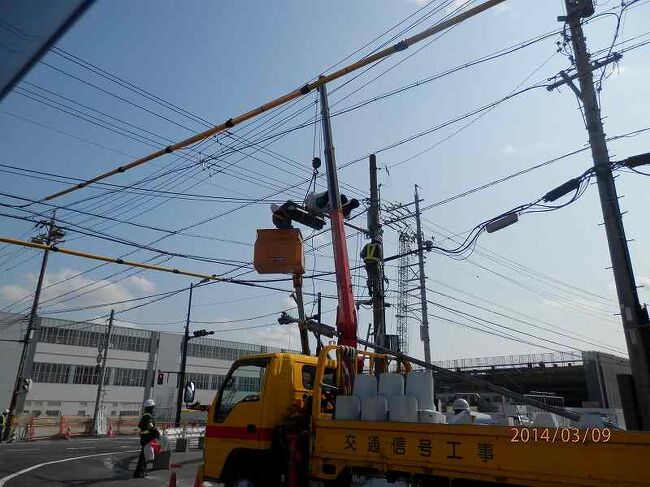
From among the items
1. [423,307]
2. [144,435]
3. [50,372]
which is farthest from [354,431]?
[50,372]

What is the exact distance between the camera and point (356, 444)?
6.26 metres

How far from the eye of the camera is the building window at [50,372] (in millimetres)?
45906

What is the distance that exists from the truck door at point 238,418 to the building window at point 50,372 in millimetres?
46370

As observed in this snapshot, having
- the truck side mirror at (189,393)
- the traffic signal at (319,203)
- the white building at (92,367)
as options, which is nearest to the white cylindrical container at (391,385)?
the truck side mirror at (189,393)

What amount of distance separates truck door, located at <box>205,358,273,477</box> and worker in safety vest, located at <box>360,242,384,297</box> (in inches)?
189

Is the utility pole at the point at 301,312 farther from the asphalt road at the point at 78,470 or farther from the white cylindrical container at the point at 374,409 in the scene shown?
the asphalt road at the point at 78,470

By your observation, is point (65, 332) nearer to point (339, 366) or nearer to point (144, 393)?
point (144, 393)

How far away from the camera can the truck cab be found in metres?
7.46

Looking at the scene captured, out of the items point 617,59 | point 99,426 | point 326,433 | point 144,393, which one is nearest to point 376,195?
point 617,59

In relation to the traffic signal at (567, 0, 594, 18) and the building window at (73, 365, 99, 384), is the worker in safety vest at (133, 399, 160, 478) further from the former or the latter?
the building window at (73, 365, 99, 384)

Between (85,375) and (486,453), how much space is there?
53.1m

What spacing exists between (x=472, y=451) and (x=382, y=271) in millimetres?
7578

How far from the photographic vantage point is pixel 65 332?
4884 centimetres
